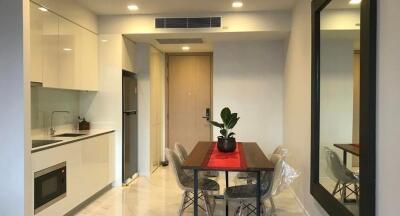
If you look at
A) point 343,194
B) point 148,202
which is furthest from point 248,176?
point 343,194

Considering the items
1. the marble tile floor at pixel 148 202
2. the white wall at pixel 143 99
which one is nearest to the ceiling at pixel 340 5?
the marble tile floor at pixel 148 202

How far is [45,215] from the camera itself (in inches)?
126

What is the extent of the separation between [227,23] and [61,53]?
232 centimetres

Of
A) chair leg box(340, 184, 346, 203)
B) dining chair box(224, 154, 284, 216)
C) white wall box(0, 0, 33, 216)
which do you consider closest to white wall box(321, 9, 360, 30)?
chair leg box(340, 184, 346, 203)

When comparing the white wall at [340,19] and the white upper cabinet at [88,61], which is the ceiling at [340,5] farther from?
the white upper cabinet at [88,61]

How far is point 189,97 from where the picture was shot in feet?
23.1

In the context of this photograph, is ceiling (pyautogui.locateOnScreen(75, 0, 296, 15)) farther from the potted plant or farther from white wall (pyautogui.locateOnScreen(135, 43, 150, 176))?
the potted plant

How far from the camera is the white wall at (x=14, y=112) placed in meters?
2.92

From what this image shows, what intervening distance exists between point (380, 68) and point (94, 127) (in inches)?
163

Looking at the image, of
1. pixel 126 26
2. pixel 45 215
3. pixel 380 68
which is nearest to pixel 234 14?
pixel 126 26

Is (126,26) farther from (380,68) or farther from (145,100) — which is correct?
(380,68)

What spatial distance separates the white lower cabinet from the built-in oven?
0.15 ft

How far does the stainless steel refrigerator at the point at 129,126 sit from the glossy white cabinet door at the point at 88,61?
450 mm

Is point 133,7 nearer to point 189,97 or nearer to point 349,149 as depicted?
point 189,97
